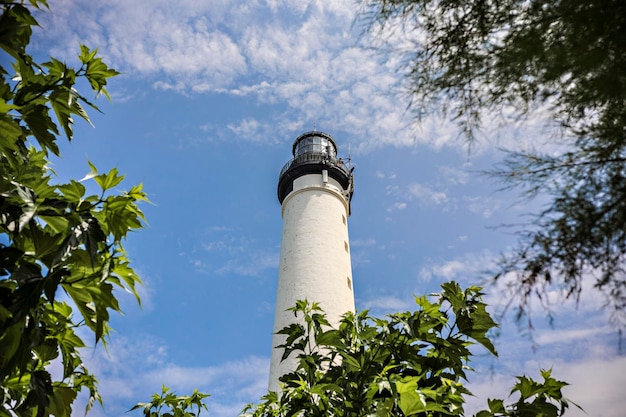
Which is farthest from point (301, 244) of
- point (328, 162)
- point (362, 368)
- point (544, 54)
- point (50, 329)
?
point (544, 54)

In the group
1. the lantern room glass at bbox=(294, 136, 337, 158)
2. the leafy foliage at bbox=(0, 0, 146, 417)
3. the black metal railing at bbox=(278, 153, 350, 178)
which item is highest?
the lantern room glass at bbox=(294, 136, 337, 158)

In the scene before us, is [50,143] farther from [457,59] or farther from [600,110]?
[600,110]

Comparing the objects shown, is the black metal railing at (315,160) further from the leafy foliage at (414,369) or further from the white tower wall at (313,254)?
the leafy foliage at (414,369)

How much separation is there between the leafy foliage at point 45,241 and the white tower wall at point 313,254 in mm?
12725

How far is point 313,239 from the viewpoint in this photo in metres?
18.8

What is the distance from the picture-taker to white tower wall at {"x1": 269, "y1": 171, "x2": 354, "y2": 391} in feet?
55.6

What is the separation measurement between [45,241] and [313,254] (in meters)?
15.9

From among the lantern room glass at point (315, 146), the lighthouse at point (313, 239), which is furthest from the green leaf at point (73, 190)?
the lantern room glass at point (315, 146)

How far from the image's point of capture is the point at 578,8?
1.97m

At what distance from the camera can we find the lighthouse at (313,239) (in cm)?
1702

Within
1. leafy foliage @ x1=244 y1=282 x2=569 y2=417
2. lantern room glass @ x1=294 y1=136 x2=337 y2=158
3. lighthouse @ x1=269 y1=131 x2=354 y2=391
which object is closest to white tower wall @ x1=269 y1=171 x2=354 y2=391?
lighthouse @ x1=269 y1=131 x2=354 y2=391

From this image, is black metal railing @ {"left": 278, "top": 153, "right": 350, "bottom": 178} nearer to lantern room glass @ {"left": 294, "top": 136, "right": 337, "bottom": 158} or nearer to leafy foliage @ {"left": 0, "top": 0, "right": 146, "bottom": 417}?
lantern room glass @ {"left": 294, "top": 136, "right": 337, "bottom": 158}

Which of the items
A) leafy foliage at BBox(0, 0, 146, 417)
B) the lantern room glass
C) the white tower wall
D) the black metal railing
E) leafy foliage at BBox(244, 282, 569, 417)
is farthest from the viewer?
the lantern room glass

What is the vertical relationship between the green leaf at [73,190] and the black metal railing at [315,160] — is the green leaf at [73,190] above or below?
below
